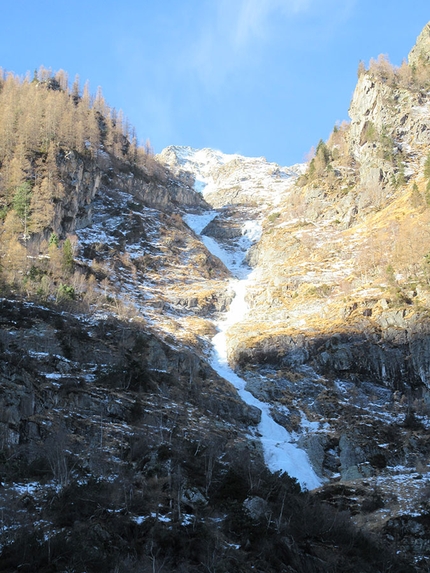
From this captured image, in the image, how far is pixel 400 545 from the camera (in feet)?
89.1

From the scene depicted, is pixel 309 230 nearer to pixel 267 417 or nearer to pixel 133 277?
pixel 133 277

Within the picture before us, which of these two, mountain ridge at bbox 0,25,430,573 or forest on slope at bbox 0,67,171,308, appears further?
forest on slope at bbox 0,67,171,308

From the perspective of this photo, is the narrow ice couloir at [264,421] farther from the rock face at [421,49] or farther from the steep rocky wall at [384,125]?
the rock face at [421,49]

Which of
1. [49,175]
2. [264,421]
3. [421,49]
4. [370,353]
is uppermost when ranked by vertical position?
[421,49]

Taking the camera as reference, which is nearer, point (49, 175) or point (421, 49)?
point (49, 175)

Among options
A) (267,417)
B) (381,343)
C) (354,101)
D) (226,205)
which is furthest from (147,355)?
(226,205)

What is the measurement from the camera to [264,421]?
50750mm

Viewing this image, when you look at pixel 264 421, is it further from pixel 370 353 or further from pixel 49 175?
pixel 49 175

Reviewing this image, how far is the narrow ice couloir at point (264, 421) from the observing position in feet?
139

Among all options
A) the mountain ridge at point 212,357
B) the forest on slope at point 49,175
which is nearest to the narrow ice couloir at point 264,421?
the mountain ridge at point 212,357

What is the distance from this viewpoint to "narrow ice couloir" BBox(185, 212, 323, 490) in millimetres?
42281

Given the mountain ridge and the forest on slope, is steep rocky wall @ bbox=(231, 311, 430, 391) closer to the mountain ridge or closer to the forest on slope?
the mountain ridge

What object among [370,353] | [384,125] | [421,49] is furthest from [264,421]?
[421,49]

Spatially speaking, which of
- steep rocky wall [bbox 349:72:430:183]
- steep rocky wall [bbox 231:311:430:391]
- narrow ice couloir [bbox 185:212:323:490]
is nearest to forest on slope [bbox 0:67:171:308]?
narrow ice couloir [bbox 185:212:323:490]
